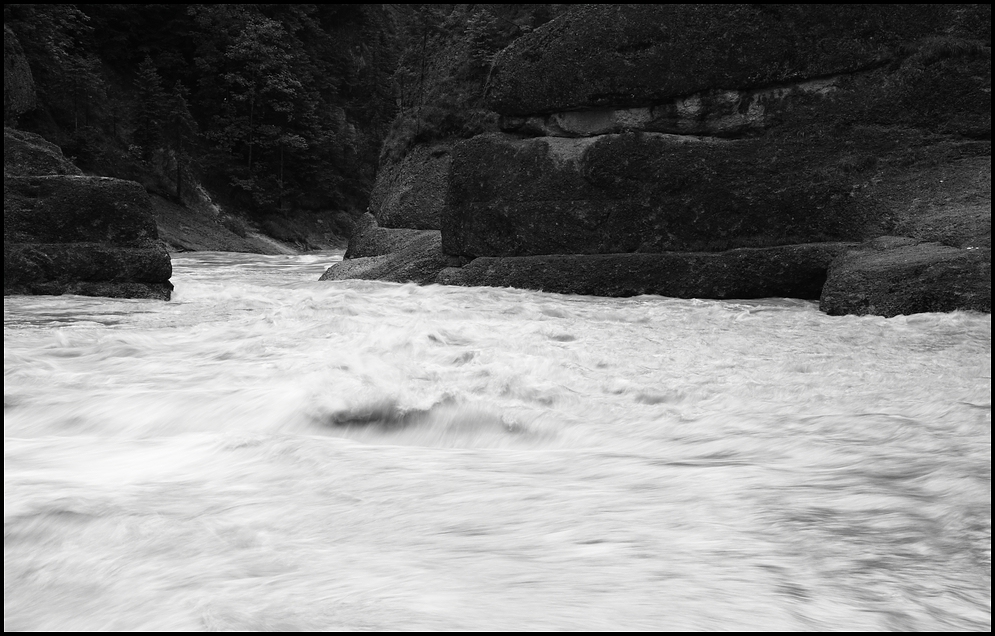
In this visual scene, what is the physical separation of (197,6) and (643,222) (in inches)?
840

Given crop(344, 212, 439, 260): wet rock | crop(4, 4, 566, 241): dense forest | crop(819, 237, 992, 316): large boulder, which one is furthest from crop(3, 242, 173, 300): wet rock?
crop(4, 4, 566, 241): dense forest

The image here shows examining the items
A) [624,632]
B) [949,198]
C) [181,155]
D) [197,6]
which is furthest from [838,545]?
[197,6]

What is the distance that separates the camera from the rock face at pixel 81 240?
18.4 feet

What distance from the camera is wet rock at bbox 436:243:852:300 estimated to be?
19.4 ft

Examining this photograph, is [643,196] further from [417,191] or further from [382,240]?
[417,191]

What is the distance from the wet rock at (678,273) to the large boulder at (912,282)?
1.63 ft

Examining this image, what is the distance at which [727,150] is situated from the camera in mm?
6355

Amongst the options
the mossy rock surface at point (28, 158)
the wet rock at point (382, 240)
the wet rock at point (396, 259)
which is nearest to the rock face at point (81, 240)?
the mossy rock surface at point (28, 158)

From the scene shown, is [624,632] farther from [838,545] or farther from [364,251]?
[364,251]

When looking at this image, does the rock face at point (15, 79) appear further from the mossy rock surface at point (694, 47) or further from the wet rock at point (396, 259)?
the mossy rock surface at point (694, 47)

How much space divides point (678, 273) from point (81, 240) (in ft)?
13.5

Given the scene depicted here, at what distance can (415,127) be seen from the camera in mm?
11406

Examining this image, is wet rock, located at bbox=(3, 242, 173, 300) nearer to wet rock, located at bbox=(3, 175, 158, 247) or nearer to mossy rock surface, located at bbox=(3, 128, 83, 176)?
wet rock, located at bbox=(3, 175, 158, 247)

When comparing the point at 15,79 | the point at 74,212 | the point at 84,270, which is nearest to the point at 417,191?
the point at 74,212
